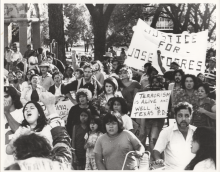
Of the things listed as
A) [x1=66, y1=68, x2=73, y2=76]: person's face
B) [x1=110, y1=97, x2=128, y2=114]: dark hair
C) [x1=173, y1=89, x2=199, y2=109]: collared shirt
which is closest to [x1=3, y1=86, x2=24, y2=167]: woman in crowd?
[x1=110, y1=97, x2=128, y2=114]: dark hair

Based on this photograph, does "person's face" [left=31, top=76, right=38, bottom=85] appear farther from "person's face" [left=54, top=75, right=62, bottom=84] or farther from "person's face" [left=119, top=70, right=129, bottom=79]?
"person's face" [left=119, top=70, right=129, bottom=79]

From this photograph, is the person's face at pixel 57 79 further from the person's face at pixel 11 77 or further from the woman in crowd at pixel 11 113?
the woman in crowd at pixel 11 113

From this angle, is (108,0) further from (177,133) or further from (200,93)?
(177,133)

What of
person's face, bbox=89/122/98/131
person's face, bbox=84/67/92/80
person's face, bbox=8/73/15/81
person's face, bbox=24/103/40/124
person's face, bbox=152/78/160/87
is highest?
person's face, bbox=84/67/92/80

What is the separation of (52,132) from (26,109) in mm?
442

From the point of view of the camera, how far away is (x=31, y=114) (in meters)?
5.65

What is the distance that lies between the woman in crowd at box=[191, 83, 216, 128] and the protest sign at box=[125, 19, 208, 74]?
0.98m

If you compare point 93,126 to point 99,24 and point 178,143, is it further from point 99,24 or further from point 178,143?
point 99,24

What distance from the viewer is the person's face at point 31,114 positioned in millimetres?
5645

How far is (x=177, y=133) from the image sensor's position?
573cm

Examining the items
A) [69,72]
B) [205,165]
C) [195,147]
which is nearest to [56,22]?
[69,72]

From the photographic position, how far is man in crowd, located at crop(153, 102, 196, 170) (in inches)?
221

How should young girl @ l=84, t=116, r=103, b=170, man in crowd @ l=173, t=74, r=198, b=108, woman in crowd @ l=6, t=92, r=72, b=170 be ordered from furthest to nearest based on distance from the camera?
1. man in crowd @ l=173, t=74, r=198, b=108
2. young girl @ l=84, t=116, r=103, b=170
3. woman in crowd @ l=6, t=92, r=72, b=170

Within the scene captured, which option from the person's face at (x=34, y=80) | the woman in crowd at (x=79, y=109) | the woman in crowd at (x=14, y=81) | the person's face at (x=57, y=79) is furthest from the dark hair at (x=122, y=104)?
the woman in crowd at (x=14, y=81)
